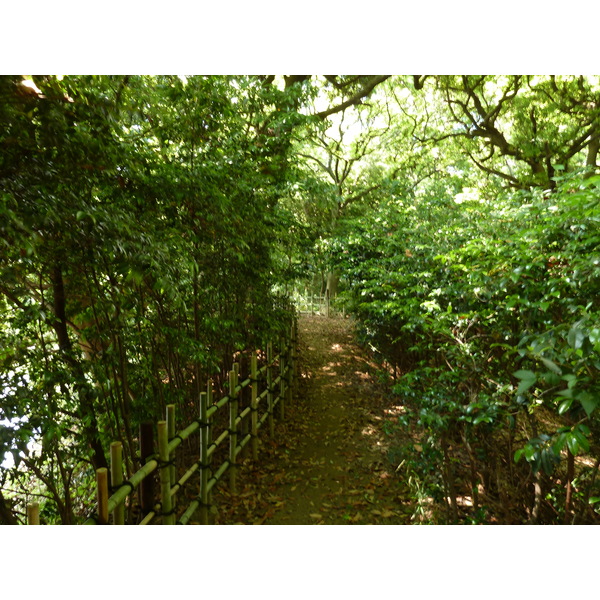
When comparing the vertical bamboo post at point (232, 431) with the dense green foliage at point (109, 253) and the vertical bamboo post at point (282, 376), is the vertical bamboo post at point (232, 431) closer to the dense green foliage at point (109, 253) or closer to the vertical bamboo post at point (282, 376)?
the dense green foliage at point (109, 253)

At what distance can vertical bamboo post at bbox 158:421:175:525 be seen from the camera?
5.52 ft

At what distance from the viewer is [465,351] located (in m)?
2.08

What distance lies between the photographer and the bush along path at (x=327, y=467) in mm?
2479

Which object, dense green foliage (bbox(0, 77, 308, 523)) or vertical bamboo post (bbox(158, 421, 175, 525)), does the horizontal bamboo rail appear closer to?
vertical bamboo post (bbox(158, 421, 175, 525))

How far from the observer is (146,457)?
1.65 metres

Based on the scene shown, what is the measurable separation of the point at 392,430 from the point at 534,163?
4.35 m

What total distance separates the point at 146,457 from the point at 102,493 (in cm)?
38

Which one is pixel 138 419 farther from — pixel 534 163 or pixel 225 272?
pixel 534 163

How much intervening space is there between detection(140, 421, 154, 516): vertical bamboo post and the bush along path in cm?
83

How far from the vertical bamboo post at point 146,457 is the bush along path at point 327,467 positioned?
834mm

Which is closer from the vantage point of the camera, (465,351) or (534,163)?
(465,351)
